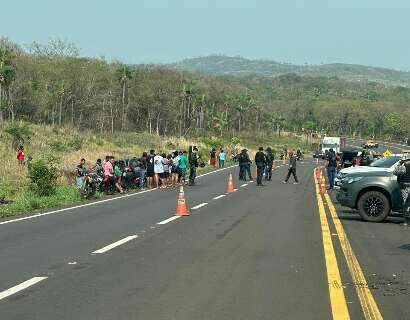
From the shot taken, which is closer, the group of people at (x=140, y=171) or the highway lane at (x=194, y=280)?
the highway lane at (x=194, y=280)

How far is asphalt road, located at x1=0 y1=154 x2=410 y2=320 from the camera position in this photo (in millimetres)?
7035

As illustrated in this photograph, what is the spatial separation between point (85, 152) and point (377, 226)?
37.0 m

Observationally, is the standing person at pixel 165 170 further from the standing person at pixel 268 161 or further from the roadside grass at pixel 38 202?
the standing person at pixel 268 161

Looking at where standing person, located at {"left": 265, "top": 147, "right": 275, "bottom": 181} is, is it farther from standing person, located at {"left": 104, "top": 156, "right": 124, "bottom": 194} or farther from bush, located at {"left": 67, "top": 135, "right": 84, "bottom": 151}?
bush, located at {"left": 67, "top": 135, "right": 84, "bottom": 151}

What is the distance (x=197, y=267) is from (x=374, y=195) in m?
8.47

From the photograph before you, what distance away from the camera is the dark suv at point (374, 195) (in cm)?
1658

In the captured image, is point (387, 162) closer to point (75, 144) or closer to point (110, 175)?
point (110, 175)

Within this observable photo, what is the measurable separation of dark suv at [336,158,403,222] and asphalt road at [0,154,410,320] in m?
0.45

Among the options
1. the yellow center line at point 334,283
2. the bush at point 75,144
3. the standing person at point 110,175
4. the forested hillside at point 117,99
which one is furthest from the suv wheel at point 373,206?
the forested hillside at point 117,99

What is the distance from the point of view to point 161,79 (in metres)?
115

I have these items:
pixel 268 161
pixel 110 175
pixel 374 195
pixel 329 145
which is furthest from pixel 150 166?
pixel 329 145

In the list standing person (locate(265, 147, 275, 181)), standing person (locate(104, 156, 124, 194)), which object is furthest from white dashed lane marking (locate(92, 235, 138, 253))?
standing person (locate(265, 147, 275, 181))

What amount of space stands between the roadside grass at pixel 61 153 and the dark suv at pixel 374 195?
9049 millimetres

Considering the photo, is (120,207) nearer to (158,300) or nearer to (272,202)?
(272,202)
